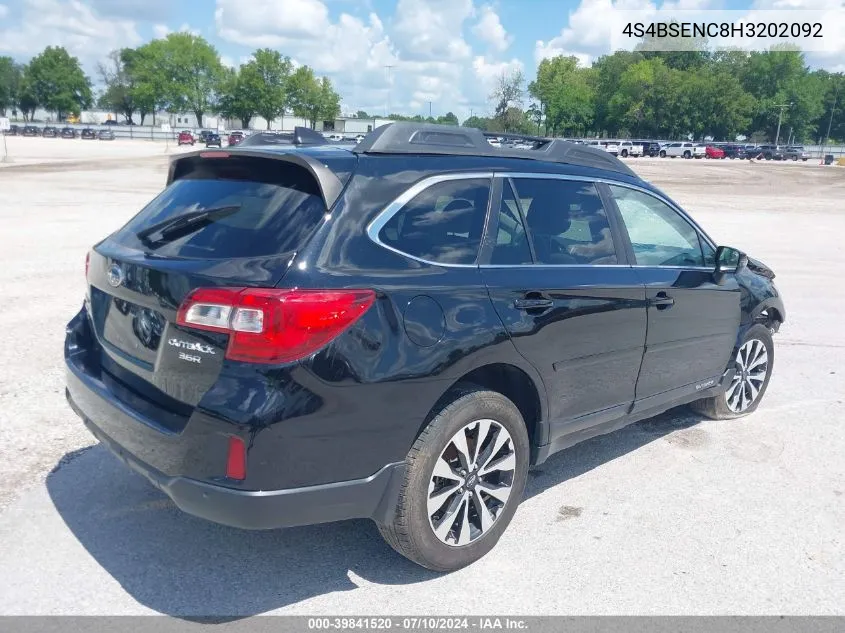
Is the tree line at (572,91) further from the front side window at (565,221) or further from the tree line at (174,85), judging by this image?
the front side window at (565,221)

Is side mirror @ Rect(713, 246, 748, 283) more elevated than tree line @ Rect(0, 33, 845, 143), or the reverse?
tree line @ Rect(0, 33, 845, 143)

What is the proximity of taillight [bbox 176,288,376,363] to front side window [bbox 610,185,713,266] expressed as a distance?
219cm

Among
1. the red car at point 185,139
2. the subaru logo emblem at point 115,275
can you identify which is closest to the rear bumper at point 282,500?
the subaru logo emblem at point 115,275

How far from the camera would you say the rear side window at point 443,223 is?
3.17m

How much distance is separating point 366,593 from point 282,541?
61 cm

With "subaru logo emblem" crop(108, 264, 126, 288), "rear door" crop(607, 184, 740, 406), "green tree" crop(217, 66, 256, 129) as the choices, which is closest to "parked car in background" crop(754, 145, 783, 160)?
"green tree" crop(217, 66, 256, 129)

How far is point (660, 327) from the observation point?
14.3 feet

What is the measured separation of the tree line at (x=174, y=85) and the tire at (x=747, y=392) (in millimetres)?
106104

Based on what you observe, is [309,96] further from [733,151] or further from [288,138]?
[288,138]

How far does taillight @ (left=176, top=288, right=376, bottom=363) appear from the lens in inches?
107

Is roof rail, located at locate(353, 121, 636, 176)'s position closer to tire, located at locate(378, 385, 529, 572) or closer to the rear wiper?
the rear wiper

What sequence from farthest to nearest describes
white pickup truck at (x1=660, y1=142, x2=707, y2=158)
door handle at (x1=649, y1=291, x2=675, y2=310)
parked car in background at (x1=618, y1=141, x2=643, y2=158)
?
white pickup truck at (x1=660, y1=142, x2=707, y2=158) → parked car in background at (x1=618, y1=141, x2=643, y2=158) → door handle at (x1=649, y1=291, x2=675, y2=310)

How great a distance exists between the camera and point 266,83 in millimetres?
109500

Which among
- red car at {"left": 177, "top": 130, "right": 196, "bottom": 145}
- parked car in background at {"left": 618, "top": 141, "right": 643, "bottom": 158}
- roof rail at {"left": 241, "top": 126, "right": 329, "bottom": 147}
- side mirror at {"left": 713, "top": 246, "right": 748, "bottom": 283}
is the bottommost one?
side mirror at {"left": 713, "top": 246, "right": 748, "bottom": 283}
